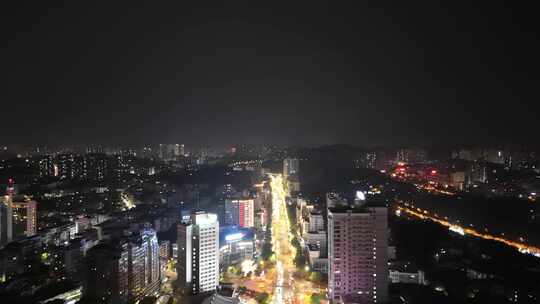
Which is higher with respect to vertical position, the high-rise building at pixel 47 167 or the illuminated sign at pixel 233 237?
the high-rise building at pixel 47 167

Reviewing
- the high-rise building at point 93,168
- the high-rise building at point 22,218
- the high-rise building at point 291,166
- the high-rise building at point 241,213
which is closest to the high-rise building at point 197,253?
the high-rise building at point 241,213

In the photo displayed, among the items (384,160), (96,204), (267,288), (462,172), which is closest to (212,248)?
(267,288)

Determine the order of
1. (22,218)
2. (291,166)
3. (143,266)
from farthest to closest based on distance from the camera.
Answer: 1. (291,166)
2. (22,218)
3. (143,266)

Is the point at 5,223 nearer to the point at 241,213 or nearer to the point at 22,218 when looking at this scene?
the point at 22,218

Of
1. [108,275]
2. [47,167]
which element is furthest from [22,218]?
[47,167]

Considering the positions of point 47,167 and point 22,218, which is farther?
point 47,167

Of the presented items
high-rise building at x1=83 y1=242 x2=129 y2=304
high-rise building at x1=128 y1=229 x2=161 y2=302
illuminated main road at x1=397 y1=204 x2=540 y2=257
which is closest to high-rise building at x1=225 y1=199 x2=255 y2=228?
high-rise building at x1=128 y1=229 x2=161 y2=302

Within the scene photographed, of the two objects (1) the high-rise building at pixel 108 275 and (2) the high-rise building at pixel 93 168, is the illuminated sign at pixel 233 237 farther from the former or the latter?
(2) the high-rise building at pixel 93 168
